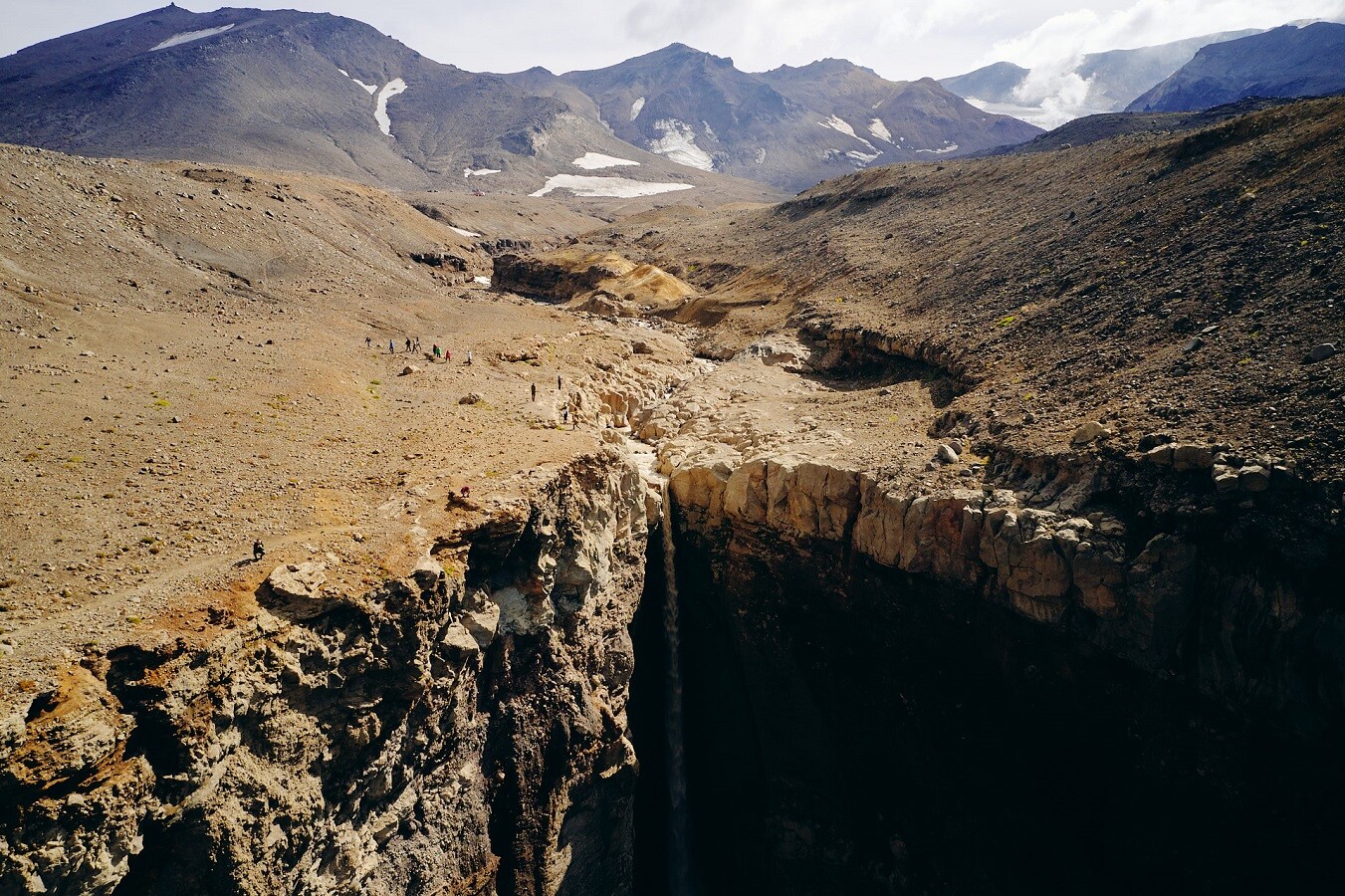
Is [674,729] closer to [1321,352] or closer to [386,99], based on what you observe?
[1321,352]

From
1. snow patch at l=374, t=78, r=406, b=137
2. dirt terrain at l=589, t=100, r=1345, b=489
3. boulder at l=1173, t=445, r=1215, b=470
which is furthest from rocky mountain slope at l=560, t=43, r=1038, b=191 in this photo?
boulder at l=1173, t=445, r=1215, b=470

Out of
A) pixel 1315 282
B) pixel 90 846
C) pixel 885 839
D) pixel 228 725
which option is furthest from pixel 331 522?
pixel 1315 282

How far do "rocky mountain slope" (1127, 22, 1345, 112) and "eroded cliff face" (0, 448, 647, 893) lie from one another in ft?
428

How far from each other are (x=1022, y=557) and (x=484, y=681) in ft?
40.3

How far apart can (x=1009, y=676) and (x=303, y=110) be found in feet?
439

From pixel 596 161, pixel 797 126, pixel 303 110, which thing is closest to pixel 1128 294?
pixel 596 161

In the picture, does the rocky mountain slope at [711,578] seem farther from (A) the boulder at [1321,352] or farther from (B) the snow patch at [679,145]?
(B) the snow patch at [679,145]

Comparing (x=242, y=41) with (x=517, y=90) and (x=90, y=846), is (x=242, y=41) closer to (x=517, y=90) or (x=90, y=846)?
(x=517, y=90)

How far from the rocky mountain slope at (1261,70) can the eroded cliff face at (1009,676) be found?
122968 millimetres

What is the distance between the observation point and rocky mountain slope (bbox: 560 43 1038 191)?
528 feet

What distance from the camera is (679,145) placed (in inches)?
6678

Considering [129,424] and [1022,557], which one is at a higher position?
[129,424]

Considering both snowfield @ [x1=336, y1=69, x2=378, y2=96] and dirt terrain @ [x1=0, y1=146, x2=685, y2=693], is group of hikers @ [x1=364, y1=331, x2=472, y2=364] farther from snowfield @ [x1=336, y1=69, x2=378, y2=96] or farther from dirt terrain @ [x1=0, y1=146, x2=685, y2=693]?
snowfield @ [x1=336, y1=69, x2=378, y2=96]

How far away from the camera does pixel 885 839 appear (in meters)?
17.9
